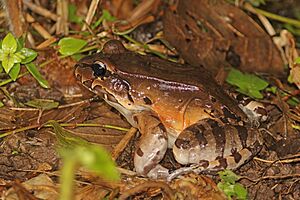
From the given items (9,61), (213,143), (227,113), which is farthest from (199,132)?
(9,61)

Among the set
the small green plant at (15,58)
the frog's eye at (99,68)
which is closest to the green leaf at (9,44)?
the small green plant at (15,58)

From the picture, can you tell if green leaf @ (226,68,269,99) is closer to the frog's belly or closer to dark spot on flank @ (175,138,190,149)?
the frog's belly

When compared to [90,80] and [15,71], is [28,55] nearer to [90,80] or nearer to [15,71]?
[15,71]

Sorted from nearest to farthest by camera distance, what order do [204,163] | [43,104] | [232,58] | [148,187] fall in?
[148,187]
[204,163]
[43,104]
[232,58]

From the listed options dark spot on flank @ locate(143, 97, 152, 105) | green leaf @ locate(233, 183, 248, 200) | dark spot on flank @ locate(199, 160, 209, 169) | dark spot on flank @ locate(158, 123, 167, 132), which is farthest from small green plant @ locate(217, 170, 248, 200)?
dark spot on flank @ locate(143, 97, 152, 105)

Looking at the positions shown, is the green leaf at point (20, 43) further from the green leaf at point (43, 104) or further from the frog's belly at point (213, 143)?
the frog's belly at point (213, 143)

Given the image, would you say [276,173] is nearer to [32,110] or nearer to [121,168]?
[121,168]
